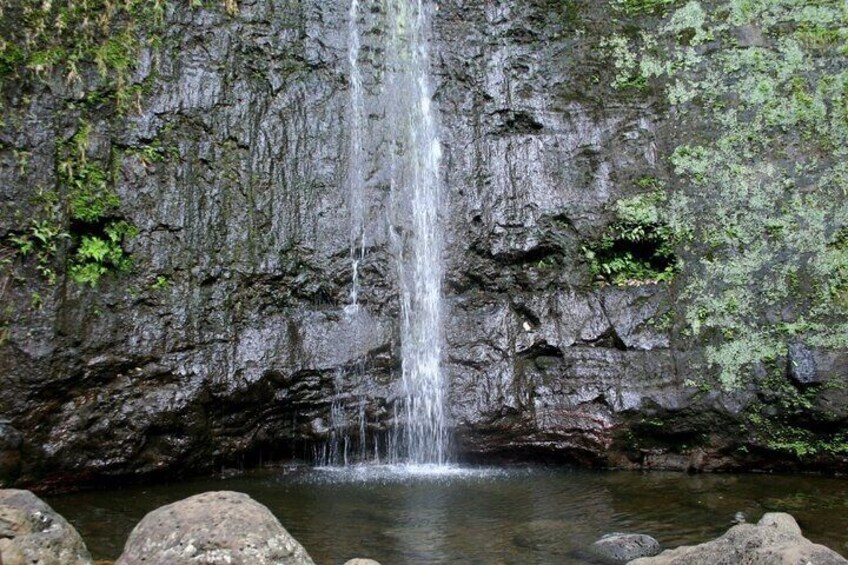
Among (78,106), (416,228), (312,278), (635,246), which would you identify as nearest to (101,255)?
(78,106)

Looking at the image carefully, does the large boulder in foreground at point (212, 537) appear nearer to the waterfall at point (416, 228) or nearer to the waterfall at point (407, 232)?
the waterfall at point (407, 232)

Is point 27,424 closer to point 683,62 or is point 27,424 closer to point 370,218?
point 370,218

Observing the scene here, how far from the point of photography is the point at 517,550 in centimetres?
426

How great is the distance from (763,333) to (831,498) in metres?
1.81

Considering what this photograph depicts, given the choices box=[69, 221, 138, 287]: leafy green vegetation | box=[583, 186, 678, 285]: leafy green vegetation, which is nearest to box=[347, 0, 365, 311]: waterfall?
box=[69, 221, 138, 287]: leafy green vegetation

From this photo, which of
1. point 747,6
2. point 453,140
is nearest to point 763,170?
point 747,6

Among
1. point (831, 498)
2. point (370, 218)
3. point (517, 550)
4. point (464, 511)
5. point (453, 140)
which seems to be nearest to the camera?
point (517, 550)

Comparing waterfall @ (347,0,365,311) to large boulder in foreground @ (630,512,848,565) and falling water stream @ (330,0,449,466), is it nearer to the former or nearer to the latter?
falling water stream @ (330,0,449,466)

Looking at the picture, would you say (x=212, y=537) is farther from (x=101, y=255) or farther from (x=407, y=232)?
(x=407, y=232)

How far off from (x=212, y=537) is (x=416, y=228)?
488cm

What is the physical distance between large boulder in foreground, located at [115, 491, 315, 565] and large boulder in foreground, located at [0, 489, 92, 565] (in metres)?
0.51

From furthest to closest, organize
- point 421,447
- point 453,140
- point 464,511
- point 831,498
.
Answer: point 453,140 → point 421,447 → point 831,498 → point 464,511

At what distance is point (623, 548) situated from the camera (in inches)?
163

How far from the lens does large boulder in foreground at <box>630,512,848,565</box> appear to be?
2.35m
